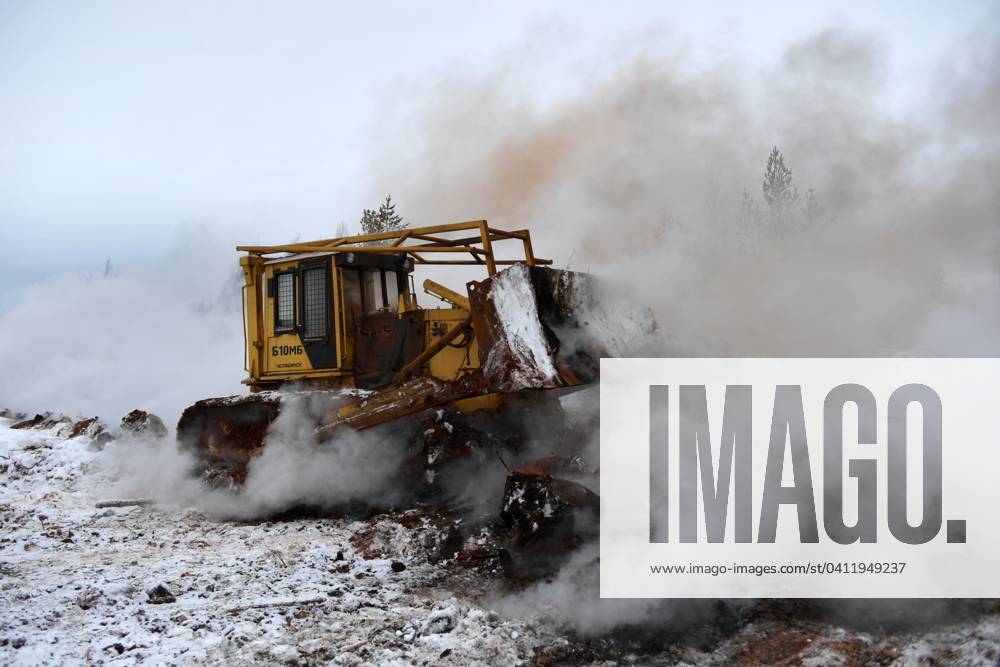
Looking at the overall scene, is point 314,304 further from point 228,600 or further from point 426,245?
point 228,600

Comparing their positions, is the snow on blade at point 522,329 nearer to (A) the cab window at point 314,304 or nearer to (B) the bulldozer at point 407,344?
(B) the bulldozer at point 407,344

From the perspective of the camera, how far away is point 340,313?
31.0 feet

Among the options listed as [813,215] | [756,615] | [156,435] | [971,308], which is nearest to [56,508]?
[156,435]

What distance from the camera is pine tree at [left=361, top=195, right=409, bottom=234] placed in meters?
30.1

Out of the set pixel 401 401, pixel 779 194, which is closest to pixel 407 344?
pixel 401 401

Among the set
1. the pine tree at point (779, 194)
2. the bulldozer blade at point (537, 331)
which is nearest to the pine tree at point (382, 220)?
the pine tree at point (779, 194)

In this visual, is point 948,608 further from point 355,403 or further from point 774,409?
point 355,403

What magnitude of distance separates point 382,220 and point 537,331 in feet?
78.6

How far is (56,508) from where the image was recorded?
9.29 m

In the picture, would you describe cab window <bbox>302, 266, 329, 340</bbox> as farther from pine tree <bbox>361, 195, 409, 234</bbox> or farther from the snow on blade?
pine tree <bbox>361, 195, 409, 234</bbox>

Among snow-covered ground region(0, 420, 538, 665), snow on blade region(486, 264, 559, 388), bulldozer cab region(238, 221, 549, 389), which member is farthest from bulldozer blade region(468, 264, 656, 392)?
snow-covered ground region(0, 420, 538, 665)

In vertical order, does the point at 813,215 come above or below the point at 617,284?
above

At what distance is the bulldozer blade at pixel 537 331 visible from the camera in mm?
7492

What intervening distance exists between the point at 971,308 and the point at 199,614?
9.80 metres
